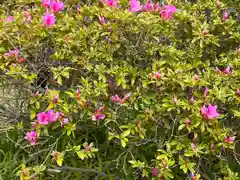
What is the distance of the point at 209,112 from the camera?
2350 millimetres

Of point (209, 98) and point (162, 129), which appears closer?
point (209, 98)

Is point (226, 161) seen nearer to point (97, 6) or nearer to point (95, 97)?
point (95, 97)

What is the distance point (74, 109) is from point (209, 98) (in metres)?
0.74

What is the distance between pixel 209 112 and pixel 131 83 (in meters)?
0.52

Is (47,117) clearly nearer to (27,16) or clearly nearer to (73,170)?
(73,170)

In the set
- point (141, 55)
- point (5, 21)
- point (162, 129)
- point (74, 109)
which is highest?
point (5, 21)

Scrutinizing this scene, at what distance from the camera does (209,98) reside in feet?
8.05

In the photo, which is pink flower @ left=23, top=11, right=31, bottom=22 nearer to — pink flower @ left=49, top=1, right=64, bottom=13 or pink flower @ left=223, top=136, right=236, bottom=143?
pink flower @ left=49, top=1, right=64, bottom=13

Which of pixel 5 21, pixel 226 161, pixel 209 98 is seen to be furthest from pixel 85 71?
pixel 226 161

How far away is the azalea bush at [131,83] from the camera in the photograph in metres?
2.51

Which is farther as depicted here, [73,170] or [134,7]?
[73,170]

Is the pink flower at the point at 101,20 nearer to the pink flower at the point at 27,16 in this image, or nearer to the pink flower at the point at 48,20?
the pink flower at the point at 48,20

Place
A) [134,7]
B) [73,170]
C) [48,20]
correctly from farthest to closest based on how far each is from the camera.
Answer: [73,170]
[134,7]
[48,20]

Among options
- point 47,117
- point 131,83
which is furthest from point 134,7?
point 47,117
